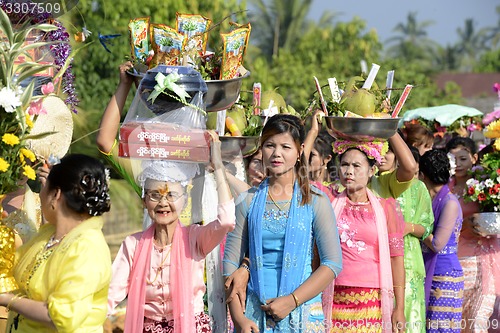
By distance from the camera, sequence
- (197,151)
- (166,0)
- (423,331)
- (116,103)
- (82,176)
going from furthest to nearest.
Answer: (166,0) < (423,331) < (116,103) < (197,151) < (82,176)

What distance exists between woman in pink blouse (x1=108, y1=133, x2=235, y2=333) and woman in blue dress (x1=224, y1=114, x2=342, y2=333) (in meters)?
0.39

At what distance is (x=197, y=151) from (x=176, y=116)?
0.23 metres

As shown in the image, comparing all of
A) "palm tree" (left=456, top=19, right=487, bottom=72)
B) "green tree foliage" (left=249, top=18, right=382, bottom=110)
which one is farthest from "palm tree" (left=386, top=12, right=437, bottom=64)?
"green tree foliage" (left=249, top=18, right=382, bottom=110)

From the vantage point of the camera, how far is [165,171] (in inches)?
175

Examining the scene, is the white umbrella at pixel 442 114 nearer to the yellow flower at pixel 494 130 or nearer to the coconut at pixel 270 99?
the yellow flower at pixel 494 130

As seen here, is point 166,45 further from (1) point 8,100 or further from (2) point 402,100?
(2) point 402,100

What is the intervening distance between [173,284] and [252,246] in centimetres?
65

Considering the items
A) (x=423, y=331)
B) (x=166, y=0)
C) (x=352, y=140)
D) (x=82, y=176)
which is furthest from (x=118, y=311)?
(x=166, y=0)

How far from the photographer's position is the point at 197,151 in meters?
4.41

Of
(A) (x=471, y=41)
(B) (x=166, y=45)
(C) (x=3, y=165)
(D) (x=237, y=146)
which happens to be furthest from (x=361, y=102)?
(A) (x=471, y=41)

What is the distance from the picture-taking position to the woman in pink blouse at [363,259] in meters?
5.62

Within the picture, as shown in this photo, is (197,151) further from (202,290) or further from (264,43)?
(264,43)

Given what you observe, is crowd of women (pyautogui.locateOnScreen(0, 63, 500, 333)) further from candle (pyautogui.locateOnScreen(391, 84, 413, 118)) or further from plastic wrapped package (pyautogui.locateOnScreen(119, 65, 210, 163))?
candle (pyautogui.locateOnScreen(391, 84, 413, 118))

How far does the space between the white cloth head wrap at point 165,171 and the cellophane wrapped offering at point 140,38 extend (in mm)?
707
